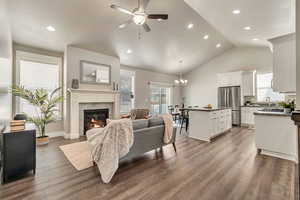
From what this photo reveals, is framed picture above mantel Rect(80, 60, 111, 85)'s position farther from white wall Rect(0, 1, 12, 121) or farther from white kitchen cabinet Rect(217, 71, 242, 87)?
white kitchen cabinet Rect(217, 71, 242, 87)

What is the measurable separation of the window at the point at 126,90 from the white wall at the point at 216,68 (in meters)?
4.18

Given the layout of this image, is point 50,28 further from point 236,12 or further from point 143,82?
point 236,12

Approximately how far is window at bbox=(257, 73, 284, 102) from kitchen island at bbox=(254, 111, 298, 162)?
425 centimetres

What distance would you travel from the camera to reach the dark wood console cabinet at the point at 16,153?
2289 millimetres

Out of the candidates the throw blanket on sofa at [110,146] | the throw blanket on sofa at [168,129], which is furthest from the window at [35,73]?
the throw blanket on sofa at [168,129]

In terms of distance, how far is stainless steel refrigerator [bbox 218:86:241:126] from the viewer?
7.09 m

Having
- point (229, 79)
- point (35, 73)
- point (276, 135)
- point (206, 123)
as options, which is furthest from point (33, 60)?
point (229, 79)

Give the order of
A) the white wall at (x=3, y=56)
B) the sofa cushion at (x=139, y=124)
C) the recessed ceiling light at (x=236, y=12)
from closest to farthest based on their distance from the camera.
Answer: the white wall at (x=3, y=56) → the sofa cushion at (x=139, y=124) → the recessed ceiling light at (x=236, y=12)

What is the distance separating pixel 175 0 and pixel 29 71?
4.79 meters

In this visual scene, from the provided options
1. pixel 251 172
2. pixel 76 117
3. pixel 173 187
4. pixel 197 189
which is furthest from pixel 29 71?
pixel 251 172

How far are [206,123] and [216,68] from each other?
16.7 ft

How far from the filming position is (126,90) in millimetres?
7023

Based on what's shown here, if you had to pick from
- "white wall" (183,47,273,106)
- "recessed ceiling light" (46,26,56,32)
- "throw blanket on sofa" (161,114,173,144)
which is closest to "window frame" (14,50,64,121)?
"recessed ceiling light" (46,26,56,32)

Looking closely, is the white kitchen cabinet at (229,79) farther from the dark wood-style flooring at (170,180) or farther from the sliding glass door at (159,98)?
the dark wood-style flooring at (170,180)
